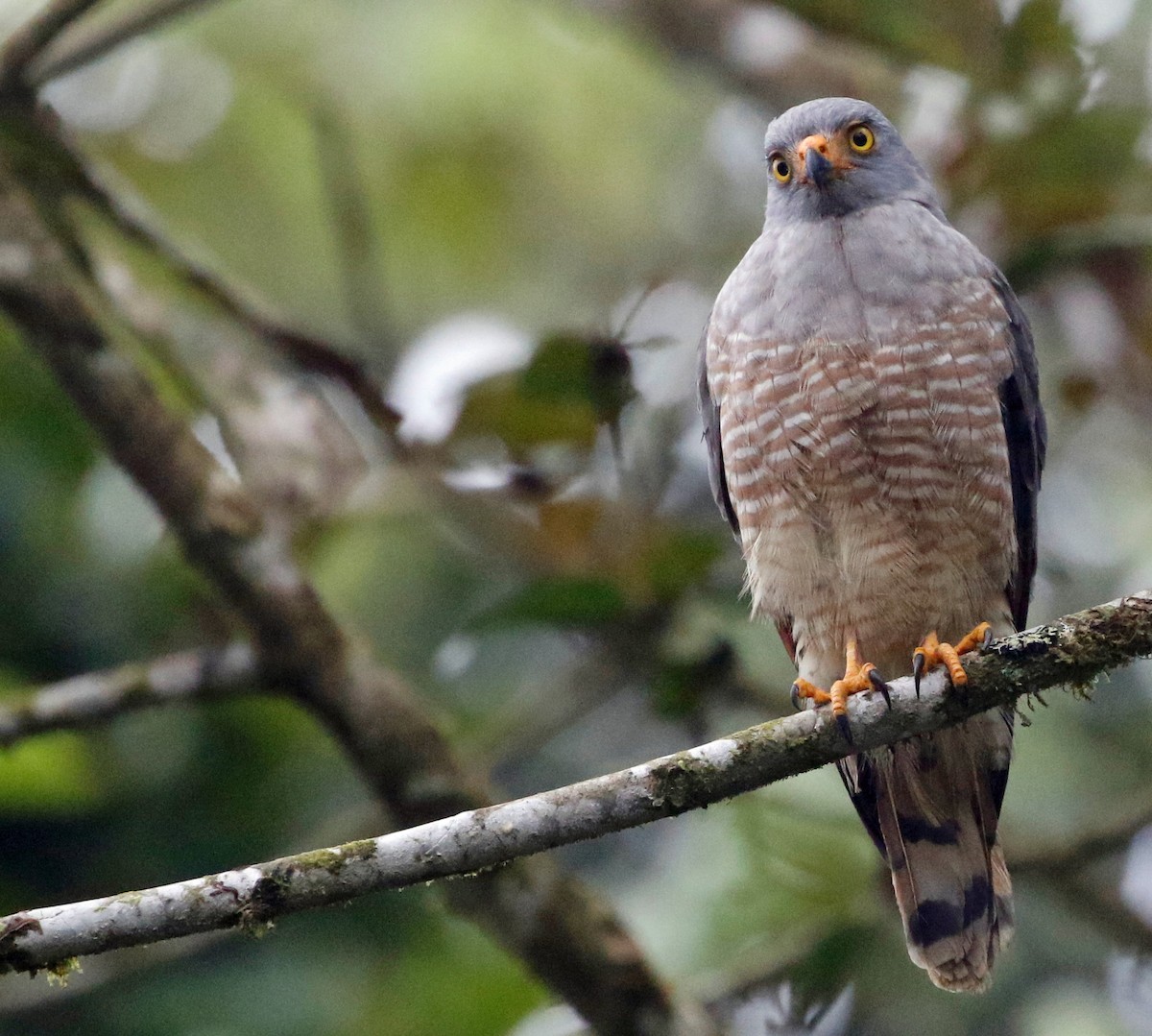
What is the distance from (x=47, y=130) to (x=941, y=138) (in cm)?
345

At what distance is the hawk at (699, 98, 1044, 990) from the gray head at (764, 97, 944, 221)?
1 centimetres

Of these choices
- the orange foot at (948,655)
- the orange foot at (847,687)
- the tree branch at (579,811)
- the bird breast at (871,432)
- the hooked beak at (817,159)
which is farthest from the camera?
the hooked beak at (817,159)

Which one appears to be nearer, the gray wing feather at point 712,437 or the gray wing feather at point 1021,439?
the gray wing feather at point 1021,439

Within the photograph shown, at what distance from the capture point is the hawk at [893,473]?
3.99 metres

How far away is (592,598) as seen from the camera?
4.81 m

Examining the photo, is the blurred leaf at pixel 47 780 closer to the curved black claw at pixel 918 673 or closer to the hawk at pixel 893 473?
the hawk at pixel 893 473

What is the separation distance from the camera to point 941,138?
605 cm

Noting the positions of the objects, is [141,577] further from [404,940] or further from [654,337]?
[654,337]

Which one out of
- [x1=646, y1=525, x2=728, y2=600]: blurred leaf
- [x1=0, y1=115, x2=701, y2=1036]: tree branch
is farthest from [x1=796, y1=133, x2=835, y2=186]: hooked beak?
[x1=0, y1=115, x2=701, y2=1036]: tree branch

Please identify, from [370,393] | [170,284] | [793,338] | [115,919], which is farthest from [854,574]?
[170,284]

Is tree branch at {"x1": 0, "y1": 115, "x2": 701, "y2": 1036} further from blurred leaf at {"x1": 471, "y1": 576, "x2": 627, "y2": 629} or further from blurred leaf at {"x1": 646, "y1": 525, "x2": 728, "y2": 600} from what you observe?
blurred leaf at {"x1": 646, "y1": 525, "x2": 728, "y2": 600}

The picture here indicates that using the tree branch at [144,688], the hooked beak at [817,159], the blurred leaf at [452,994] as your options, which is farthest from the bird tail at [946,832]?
the tree branch at [144,688]

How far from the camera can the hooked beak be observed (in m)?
4.43

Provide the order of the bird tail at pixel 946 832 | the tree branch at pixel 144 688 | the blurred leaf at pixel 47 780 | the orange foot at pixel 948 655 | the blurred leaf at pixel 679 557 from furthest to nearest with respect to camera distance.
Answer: the blurred leaf at pixel 47 780 < the blurred leaf at pixel 679 557 < the tree branch at pixel 144 688 < the bird tail at pixel 946 832 < the orange foot at pixel 948 655
